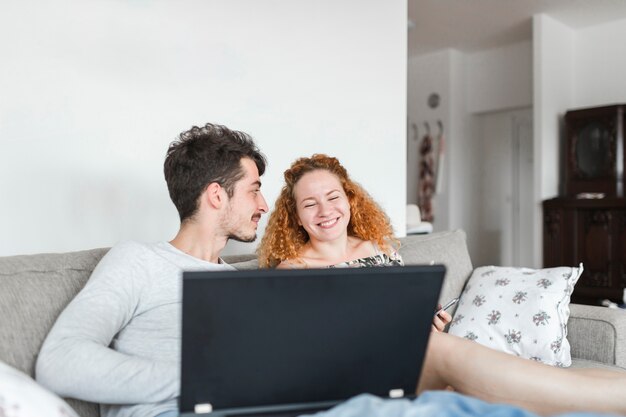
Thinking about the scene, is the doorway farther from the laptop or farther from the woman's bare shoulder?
the laptop

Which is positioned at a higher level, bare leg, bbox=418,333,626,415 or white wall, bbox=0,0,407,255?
white wall, bbox=0,0,407,255

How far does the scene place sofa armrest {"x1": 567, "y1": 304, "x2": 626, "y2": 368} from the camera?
205 cm

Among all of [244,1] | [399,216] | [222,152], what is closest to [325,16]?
[244,1]

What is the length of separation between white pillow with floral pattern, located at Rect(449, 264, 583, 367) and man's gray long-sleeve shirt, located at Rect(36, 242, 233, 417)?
1.08m

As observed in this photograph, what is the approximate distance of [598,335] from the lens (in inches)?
81.8

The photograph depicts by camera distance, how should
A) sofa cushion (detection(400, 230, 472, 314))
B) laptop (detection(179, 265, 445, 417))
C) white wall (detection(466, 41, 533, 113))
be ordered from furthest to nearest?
white wall (detection(466, 41, 533, 113))
sofa cushion (detection(400, 230, 472, 314))
laptop (detection(179, 265, 445, 417))

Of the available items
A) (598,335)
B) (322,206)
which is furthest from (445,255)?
(322,206)

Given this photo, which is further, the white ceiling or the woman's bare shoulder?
the white ceiling

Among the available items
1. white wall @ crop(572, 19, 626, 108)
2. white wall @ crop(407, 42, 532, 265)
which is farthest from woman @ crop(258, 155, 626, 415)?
white wall @ crop(407, 42, 532, 265)

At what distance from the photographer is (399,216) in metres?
3.45

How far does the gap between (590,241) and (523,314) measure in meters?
3.83

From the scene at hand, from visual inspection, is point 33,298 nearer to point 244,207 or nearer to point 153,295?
point 153,295

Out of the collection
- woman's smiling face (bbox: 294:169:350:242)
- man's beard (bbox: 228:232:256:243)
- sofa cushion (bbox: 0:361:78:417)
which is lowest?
sofa cushion (bbox: 0:361:78:417)

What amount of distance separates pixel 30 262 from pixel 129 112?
94 cm
